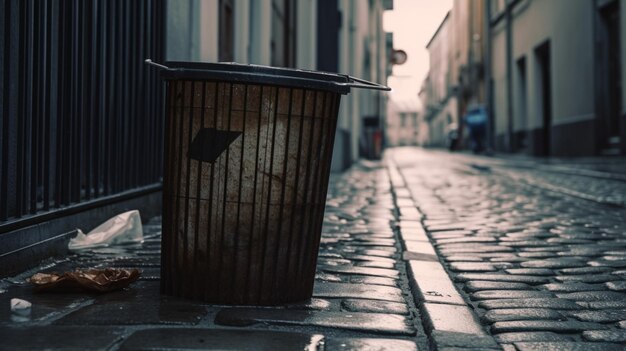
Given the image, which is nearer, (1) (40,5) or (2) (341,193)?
(1) (40,5)

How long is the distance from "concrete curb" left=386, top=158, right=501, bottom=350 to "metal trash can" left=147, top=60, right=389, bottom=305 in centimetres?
54

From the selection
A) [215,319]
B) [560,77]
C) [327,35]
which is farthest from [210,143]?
[560,77]

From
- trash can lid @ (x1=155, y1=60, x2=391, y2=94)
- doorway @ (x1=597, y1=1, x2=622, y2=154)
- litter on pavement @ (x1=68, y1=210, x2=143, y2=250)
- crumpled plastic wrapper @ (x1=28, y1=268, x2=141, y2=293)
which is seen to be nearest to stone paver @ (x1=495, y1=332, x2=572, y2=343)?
trash can lid @ (x1=155, y1=60, x2=391, y2=94)

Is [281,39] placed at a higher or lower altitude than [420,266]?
higher

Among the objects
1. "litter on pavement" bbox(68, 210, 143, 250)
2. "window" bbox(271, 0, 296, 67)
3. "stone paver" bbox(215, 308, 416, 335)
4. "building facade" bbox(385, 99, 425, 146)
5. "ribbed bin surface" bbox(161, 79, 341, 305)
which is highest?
"building facade" bbox(385, 99, 425, 146)

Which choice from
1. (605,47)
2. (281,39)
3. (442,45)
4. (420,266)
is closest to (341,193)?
(281,39)

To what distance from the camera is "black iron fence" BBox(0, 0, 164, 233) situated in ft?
9.98

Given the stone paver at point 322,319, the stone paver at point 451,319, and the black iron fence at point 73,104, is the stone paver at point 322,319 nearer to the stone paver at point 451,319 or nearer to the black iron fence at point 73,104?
the stone paver at point 451,319

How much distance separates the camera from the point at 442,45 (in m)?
52.5

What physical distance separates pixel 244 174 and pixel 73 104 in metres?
1.68

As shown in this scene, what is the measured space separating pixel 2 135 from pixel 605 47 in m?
14.2

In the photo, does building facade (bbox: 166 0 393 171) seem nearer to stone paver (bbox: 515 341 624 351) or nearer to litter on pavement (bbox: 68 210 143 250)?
litter on pavement (bbox: 68 210 143 250)

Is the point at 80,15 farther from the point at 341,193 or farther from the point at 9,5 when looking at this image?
the point at 341,193

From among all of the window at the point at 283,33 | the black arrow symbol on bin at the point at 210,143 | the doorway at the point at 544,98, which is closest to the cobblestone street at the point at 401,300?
the black arrow symbol on bin at the point at 210,143
